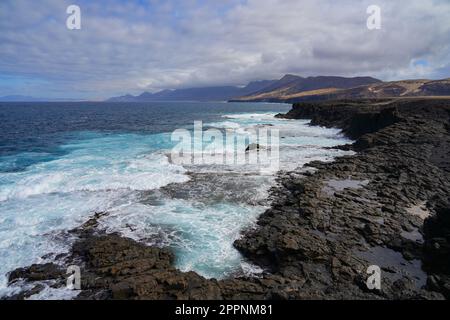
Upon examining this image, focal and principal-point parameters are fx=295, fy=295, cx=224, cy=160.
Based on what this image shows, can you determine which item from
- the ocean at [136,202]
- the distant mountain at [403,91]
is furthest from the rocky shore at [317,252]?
the distant mountain at [403,91]

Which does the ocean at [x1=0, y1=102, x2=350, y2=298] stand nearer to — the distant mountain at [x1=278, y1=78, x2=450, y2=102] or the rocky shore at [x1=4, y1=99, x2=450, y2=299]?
the rocky shore at [x1=4, y1=99, x2=450, y2=299]

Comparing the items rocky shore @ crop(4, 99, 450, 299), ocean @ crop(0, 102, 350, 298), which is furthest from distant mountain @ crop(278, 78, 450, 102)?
ocean @ crop(0, 102, 350, 298)

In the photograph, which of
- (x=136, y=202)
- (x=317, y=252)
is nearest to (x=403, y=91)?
(x=136, y=202)

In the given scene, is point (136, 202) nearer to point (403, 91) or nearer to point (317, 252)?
point (317, 252)

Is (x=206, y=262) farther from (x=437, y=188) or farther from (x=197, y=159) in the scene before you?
(x=197, y=159)

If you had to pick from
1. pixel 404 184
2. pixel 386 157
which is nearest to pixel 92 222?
pixel 404 184

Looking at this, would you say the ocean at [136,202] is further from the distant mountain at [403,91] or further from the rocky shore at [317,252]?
the distant mountain at [403,91]
